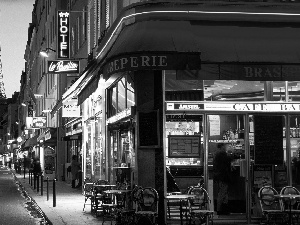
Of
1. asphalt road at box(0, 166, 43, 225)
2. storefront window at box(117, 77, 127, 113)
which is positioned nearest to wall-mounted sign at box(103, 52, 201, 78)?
storefront window at box(117, 77, 127, 113)

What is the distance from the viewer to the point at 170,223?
15.6 metres

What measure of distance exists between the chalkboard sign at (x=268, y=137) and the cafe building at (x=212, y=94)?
0.08 feet

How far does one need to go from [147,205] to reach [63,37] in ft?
45.6

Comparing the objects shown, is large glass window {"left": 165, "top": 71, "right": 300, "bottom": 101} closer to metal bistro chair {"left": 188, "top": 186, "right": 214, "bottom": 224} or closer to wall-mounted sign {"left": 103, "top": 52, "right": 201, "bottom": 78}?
wall-mounted sign {"left": 103, "top": 52, "right": 201, "bottom": 78}

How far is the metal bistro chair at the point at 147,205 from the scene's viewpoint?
14.6 meters

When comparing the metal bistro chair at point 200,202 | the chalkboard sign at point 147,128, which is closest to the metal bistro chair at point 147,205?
the metal bistro chair at point 200,202

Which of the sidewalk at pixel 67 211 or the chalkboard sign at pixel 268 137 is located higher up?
the chalkboard sign at pixel 268 137

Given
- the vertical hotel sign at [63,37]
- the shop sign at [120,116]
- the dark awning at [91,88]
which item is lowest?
the shop sign at [120,116]

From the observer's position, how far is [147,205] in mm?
14875

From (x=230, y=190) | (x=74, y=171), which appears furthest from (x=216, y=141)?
(x=74, y=171)

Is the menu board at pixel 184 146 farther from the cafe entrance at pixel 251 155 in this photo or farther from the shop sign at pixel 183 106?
the shop sign at pixel 183 106

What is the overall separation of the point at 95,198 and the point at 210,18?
21.2 ft

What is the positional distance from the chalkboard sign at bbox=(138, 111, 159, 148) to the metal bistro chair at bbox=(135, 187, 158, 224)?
1172 mm

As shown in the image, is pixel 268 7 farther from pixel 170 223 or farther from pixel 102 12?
pixel 102 12
